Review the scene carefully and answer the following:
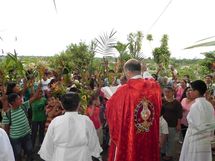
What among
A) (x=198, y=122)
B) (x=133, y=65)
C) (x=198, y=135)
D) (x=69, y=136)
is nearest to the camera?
(x=69, y=136)

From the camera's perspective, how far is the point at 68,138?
11.3ft

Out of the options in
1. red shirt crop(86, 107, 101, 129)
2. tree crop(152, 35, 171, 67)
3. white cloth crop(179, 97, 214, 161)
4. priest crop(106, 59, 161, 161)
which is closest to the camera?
priest crop(106, 59, 161, 161)

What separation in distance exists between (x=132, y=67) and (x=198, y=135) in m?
1.55

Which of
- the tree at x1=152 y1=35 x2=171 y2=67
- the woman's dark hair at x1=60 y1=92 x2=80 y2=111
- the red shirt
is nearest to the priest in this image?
the woman's dark hair at x1=60 y1=92 x2=80 y2=111

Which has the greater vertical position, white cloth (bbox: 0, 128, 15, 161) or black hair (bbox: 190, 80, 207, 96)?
black hair (bbox: 190, 80, 207, 96)

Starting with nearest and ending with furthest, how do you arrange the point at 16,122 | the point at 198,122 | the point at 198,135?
1. the point at 198,122
2. the point at 198,135
3. the point at 16,122

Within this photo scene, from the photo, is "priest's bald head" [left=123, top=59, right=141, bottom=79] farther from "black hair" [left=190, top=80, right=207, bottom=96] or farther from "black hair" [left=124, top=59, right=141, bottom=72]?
"black hair" [left=190, top=80, right=207, bottom=96]

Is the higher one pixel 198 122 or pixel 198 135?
pixel 198 122

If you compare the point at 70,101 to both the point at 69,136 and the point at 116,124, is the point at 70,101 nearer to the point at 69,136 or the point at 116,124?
the point at 69,136

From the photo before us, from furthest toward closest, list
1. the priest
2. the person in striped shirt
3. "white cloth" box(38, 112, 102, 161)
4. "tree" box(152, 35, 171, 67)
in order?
"tree" box(152, 35, 171, 67)
the person in striped shirt
the priest
"white cloth" box(38, 112, 102, 161)

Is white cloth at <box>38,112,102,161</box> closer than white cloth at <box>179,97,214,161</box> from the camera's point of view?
Yes

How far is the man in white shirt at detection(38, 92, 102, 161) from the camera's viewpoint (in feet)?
11.3

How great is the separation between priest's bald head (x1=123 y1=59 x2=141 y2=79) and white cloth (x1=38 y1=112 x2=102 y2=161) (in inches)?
32.5

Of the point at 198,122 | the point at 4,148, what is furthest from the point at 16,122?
the point at 198,122
